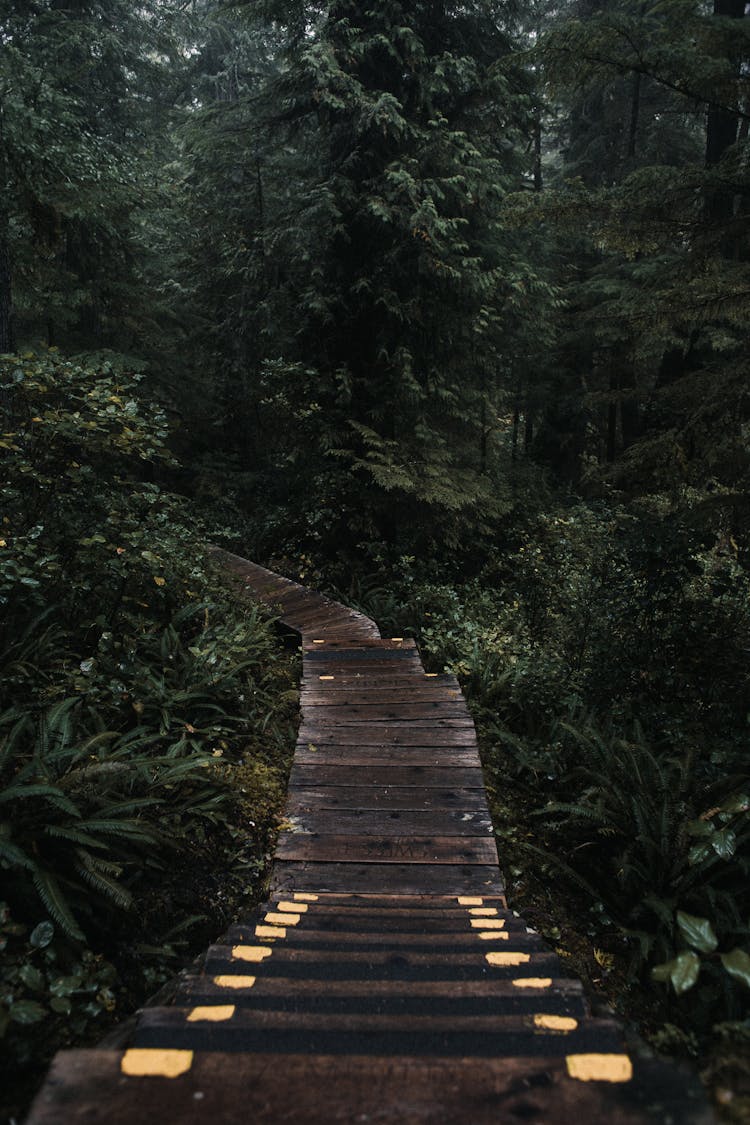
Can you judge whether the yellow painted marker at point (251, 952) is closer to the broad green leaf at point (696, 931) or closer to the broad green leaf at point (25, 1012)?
the broad green leaf at point (25, 1012)

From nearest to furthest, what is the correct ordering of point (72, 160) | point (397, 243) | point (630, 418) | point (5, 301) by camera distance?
1. point (5, 301)
2. point (72, 160)
3. point (397, 243)
4. point (630, 418)

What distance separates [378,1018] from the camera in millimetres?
1960

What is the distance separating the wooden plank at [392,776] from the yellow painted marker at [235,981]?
7.33 feet

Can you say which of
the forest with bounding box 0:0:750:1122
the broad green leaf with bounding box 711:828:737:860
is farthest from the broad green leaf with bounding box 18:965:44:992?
the broad green leaf with bounding box 711:828:737:860

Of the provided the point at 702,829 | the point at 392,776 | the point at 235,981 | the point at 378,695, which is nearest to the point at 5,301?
the point at 378,695

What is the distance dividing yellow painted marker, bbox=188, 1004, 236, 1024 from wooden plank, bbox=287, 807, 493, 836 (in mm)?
2058

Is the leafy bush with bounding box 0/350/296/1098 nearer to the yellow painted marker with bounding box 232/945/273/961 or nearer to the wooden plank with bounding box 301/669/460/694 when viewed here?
the wooden plank with bounding box 301/669/460/694

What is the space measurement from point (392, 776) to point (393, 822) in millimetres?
540

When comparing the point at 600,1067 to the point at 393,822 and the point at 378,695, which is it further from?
the point at 378,695

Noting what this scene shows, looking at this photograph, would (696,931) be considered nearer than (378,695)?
Yes

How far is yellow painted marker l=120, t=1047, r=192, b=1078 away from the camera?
1.65 meters

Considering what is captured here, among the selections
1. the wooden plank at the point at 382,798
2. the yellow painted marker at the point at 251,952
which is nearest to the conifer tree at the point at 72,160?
the wooden plank at the point at 382,798

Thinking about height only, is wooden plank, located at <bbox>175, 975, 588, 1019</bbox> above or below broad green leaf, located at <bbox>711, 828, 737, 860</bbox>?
above

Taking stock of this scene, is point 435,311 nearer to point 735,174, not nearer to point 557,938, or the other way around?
point 735,174
